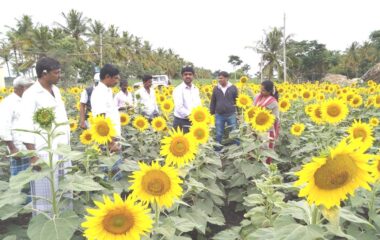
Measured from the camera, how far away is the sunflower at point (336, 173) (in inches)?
58.6

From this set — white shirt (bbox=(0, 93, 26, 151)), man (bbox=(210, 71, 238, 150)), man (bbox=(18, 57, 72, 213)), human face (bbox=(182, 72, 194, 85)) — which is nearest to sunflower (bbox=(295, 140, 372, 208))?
man (bbox=(18, 57, 72, 213))

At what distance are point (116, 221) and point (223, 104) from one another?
500 centimetres

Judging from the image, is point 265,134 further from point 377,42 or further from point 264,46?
point 377,42

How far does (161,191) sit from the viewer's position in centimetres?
200

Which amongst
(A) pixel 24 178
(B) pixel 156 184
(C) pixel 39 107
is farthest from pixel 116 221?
(C) pixel 39 107

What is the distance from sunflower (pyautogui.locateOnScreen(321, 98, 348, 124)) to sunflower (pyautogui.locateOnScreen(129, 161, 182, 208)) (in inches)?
128

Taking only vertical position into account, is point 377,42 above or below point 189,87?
above

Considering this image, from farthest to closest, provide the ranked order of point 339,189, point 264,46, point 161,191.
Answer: point 264,46, point 161,191, point 339,189

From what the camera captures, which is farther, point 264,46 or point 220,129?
point 264,46

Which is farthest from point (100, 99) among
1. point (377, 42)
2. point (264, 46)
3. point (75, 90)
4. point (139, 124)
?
point (377, 42)

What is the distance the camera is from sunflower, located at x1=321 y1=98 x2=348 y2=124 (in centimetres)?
469

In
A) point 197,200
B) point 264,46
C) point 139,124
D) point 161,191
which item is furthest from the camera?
point 264,46

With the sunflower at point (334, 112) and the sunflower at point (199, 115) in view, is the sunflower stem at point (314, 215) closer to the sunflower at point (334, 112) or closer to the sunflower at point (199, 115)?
the sunflower at point (199, 115)

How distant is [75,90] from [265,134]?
8250 mm
